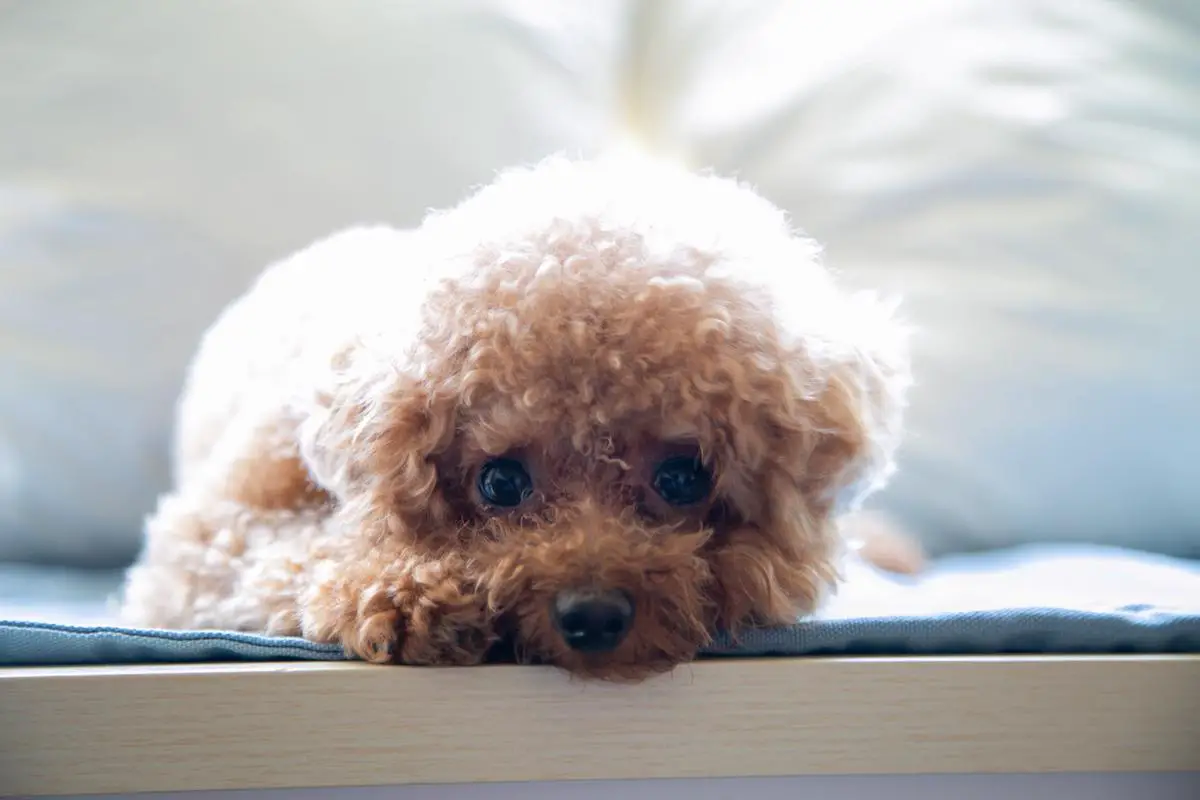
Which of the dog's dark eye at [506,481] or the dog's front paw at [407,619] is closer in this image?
the dog's front paw at [407,619]

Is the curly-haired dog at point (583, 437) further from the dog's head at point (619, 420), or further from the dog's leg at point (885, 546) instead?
the dog's leg at point (885, 546)

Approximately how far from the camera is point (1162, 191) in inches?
54.2

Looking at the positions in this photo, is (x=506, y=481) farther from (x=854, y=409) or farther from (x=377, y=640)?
(x=854, y=409)

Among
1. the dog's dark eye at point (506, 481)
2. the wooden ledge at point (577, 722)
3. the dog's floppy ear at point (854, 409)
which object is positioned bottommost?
the wooden ledge at point (577, 722)

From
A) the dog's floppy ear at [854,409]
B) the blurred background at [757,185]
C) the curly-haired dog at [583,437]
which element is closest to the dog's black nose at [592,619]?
the curly-haired dog at [583,437]

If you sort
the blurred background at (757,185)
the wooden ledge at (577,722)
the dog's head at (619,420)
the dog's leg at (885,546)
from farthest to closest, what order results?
1. the blurred background at (757,185)
2. the dog's leg at (885,546)
3. the dog's head at (619,420)
4. the wooden ledge at (577,722)

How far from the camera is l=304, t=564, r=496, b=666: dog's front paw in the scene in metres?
0.77

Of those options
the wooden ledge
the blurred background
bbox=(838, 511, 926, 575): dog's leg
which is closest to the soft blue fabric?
the wooden ledge

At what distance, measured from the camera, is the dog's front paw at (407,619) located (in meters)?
0.77

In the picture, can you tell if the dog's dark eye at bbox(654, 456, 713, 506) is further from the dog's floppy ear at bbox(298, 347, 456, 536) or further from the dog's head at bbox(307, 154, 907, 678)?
the dog's floppy ear at bbox(298, 347, 456, 536)

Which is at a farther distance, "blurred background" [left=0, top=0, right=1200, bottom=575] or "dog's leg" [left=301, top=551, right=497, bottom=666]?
"blurred background" [left=0, top=0, right=1200, bottom=575]

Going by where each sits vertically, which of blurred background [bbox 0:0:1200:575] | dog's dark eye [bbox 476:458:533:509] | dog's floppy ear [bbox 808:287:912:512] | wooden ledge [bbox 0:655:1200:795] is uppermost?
blurred background [bbox 0:0:1200:575]

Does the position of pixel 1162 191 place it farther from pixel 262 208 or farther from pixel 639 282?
pixel 262 208

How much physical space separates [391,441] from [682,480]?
0.24 meters
